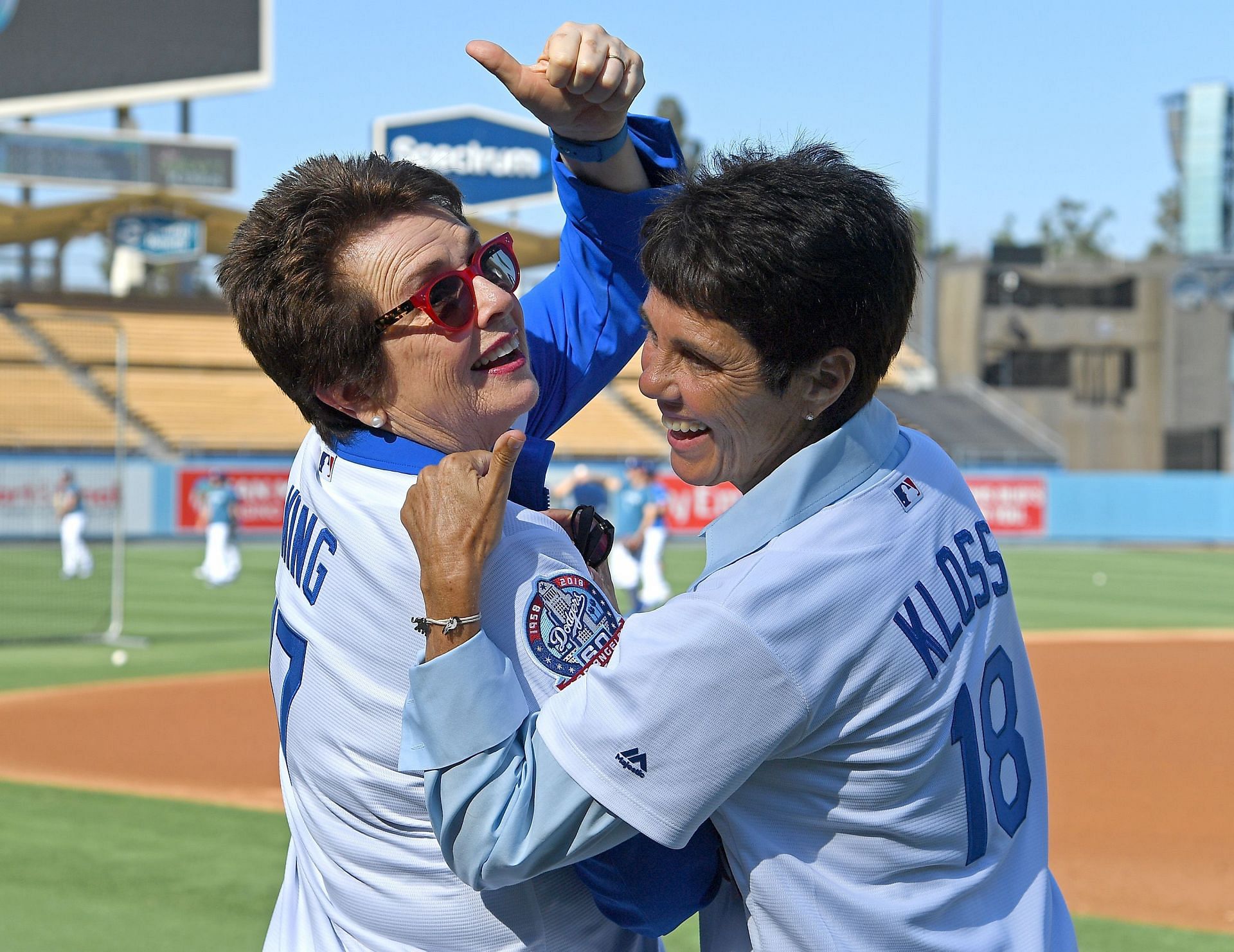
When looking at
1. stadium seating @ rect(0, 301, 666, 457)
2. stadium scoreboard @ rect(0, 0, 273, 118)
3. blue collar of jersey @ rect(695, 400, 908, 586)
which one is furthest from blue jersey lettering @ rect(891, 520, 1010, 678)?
stadium scoreboard @ rect(0, 0, 273, 118)

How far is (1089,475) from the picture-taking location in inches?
1387

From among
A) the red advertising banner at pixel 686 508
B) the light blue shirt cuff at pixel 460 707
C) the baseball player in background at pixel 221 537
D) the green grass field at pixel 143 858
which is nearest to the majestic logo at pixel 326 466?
the light blue shirt cuff at pixel 460 707

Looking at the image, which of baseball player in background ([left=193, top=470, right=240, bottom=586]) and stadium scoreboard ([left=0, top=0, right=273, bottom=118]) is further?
stadium scoreboard ([left=0, top=0, right=273, bottom=118])

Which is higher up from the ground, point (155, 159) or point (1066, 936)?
point (155, 159)

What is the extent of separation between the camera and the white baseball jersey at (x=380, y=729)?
1785 millimetres

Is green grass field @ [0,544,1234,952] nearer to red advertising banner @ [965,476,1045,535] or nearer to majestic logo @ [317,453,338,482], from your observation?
majestic logo @ [317,453,338,482]

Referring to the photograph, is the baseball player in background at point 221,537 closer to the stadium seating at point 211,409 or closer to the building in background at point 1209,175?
the stadium seating at point 211,409

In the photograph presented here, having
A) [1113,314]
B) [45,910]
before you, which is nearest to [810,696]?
[45,910]

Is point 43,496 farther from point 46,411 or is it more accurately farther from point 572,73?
point 572,73

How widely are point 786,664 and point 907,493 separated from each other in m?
0.32

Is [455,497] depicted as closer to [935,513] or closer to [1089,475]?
[935,513]

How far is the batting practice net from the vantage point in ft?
51.3

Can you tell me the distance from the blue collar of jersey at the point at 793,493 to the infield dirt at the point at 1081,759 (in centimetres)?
496

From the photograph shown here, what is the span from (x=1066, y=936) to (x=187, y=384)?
114ft
